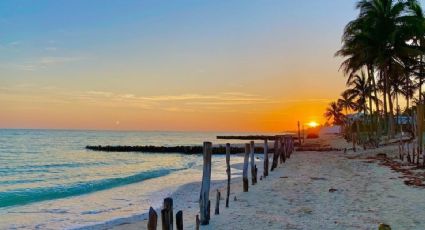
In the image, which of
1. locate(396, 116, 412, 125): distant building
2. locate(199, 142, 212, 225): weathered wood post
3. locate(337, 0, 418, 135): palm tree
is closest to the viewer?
locate(199, 142, 212, 225): weathered wood post

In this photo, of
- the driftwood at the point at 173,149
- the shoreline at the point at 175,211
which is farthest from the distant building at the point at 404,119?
the shoreline at the point at 175,211

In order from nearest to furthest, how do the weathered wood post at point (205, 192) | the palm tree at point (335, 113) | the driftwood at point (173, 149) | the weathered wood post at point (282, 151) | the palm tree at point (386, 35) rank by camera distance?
1. the weathered wood post at point (205, 192)
2. the weathered wood post at point (282, 151)
3. the palm tree at point (386, 35)
4. the driftwood at point (173, 149)
5. the palm tree at point (335, 113)

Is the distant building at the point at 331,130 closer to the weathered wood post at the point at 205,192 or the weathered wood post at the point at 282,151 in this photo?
the weathered wood post at the point at 282,151

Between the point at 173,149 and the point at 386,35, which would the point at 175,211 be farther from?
the point at 173,149

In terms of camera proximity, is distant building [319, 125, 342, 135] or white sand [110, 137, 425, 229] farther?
distant building [319, 125, 342, 135]

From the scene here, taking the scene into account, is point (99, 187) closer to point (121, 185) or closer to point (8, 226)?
point (121, 185)

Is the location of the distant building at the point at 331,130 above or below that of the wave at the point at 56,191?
above

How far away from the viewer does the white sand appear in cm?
1047

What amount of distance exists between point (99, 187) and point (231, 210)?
14.1 metres

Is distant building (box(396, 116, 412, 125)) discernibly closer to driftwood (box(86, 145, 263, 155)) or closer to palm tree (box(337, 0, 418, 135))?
palm tree (box(337, 0, 418, 135))

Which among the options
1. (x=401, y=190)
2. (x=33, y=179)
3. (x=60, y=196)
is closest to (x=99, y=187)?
(x=60, y=196)

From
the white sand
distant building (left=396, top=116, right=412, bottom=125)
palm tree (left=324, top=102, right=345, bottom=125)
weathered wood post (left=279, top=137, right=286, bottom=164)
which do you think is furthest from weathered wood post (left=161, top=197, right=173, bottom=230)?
palm tree (left=324, top=102, right=345, bottom=125)

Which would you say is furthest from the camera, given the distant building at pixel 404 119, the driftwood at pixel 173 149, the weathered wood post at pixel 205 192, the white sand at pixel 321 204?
the driftwood at pixel 173 149

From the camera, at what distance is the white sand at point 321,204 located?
1047 centimetres
